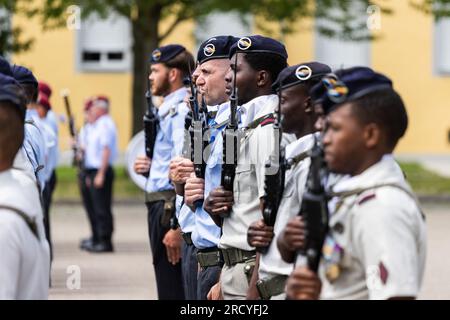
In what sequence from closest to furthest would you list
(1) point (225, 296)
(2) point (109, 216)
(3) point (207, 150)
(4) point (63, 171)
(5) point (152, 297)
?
(1) point (225, 296)
(3) point (207, 150)
(5) point (152, 297)
(2) point (109, 216)
(4) point (63, 171)

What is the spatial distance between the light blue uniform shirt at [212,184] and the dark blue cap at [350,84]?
1853 millimetres

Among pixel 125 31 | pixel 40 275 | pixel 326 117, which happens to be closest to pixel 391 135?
pixel 326 117

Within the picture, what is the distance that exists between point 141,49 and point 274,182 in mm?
22183

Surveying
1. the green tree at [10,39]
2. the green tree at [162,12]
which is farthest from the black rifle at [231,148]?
the green tree at [10,39]

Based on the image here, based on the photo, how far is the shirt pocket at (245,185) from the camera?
20.7ft

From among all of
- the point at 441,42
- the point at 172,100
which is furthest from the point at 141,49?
the point at 172,100

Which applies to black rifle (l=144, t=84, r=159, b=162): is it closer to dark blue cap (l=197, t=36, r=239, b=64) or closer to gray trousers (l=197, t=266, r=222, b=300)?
dark blue cap (l=197, t=36, r=239, b=64)

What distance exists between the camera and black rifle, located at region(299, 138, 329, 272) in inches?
178

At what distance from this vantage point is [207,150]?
7.16 m

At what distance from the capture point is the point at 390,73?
35344 millimetres

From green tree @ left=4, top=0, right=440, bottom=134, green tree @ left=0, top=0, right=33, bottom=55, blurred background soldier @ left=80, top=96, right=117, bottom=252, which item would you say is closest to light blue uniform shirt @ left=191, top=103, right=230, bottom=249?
blurred background soldier @ left=80, top=96, right=117, bottom=252

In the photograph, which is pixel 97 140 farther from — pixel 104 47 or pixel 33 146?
pixel 104 47

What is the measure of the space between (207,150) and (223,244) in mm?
901

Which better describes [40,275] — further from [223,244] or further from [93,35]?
[93,35]
